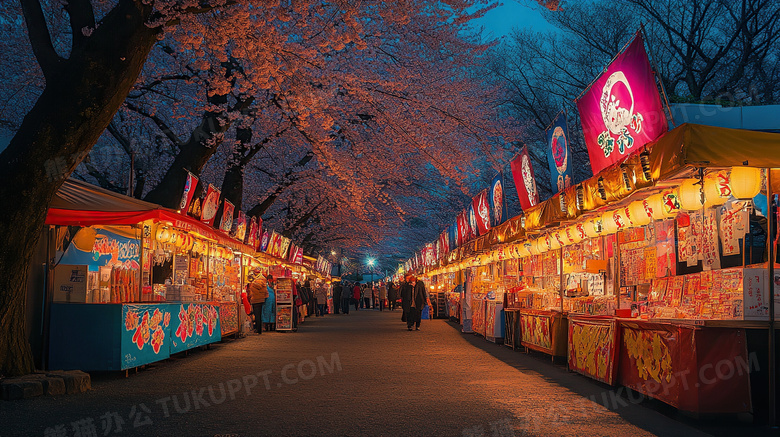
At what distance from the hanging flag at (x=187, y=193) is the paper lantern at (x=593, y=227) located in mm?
8291

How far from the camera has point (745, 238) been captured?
7.20m

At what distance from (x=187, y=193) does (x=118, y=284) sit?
9.16ft

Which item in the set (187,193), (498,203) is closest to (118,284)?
(187,193)

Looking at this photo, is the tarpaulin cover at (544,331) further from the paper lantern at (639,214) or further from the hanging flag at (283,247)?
the hanging flag at (283,247)

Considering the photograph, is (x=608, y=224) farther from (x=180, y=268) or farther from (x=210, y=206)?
(x=210, y=206)

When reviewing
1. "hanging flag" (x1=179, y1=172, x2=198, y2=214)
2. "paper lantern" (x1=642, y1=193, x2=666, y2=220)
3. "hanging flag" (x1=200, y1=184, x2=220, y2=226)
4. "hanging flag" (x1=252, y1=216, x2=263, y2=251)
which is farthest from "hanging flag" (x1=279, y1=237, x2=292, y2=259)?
"paper lantern" (x1=642, y1=193, x2=666, y2=220)

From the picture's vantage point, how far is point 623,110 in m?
8.69

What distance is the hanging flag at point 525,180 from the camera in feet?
44.9

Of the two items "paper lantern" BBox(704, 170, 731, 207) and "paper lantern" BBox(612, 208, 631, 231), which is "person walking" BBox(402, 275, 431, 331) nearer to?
"paper lantern" BBox(612, 208, 631, 231)

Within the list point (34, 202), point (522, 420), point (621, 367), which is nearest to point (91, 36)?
point (34, 202)

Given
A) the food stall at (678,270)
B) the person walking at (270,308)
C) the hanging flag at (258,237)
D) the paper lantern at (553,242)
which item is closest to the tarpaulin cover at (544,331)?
the food stall at (678,270)

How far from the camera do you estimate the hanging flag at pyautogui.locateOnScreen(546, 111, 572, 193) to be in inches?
470

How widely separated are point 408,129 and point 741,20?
15.3 metres

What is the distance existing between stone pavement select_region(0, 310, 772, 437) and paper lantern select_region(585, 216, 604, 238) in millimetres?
2362
